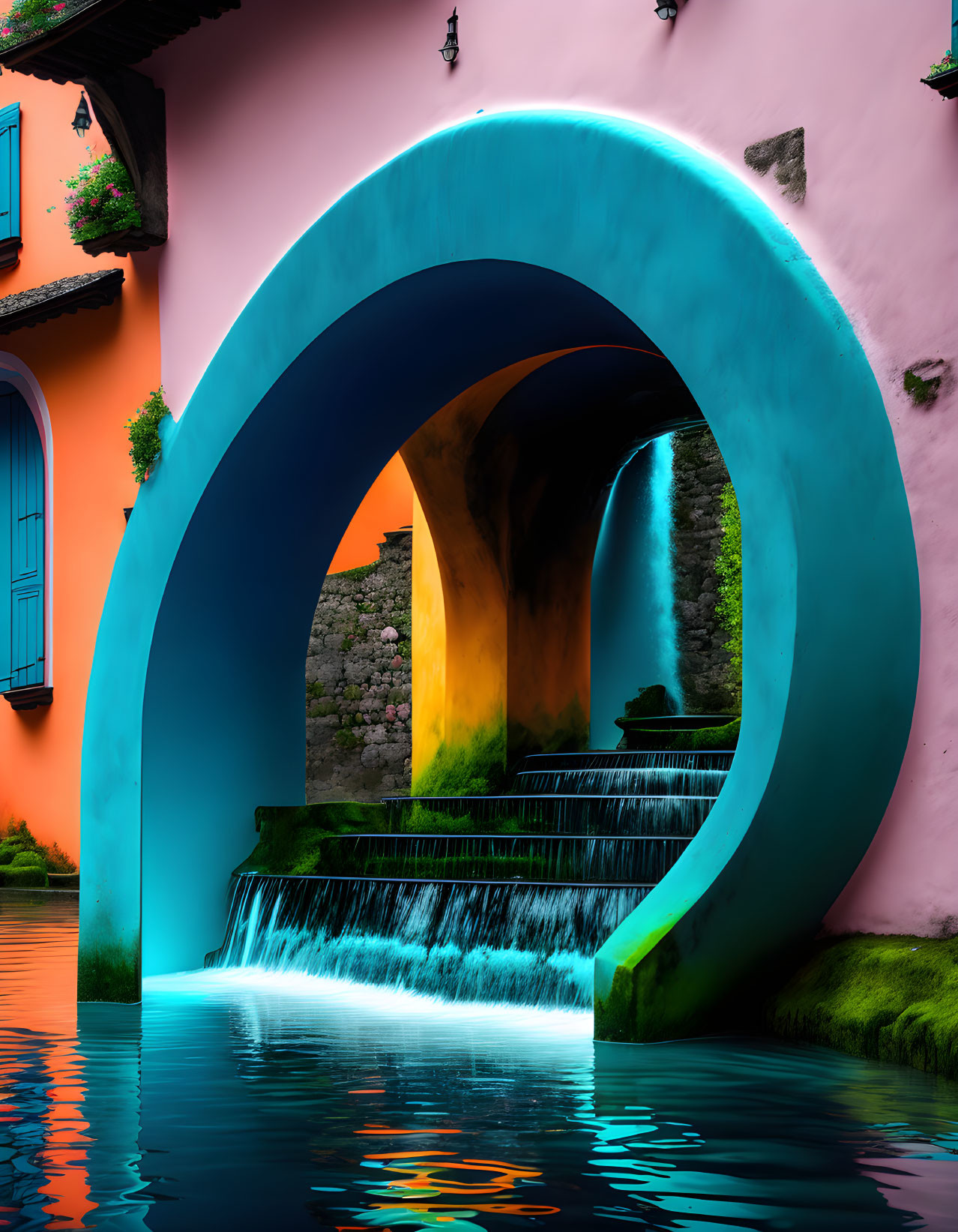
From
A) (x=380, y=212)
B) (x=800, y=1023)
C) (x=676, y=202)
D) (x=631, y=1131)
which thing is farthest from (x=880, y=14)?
(x=631, y=1131)

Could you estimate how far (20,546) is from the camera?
1412cm

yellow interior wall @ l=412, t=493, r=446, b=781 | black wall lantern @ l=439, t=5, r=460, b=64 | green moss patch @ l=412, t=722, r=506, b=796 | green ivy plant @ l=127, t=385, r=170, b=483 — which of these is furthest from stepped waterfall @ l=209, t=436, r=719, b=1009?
black wall lantern @ l=439, t=5, r=460, b=64

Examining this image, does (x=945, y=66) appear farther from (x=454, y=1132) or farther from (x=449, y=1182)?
(x=449, y=1182)

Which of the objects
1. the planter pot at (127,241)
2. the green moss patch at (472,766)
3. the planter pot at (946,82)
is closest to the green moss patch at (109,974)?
the planter pot at (127,241)

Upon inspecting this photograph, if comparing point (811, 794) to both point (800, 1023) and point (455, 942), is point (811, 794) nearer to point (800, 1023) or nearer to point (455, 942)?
point (800, 1023)

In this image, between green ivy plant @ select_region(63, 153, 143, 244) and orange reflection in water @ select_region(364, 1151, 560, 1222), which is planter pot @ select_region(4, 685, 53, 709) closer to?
green ivy plant @ select_region(63, 153, 143, 244)

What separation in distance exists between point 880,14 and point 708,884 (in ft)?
10.1

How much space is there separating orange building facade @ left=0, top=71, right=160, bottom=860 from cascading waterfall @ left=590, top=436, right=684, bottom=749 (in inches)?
170

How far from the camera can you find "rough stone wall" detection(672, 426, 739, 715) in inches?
544

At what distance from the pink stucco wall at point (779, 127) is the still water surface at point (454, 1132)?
121 cm

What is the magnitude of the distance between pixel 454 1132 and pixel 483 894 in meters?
3.17

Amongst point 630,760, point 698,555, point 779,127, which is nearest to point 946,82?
point 779,127

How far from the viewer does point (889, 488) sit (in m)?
5.07

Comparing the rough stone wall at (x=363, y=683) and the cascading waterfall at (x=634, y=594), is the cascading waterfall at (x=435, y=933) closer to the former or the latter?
the cascading waterfall at (x=634, y=594)
